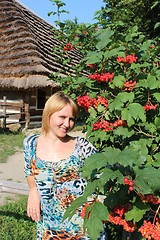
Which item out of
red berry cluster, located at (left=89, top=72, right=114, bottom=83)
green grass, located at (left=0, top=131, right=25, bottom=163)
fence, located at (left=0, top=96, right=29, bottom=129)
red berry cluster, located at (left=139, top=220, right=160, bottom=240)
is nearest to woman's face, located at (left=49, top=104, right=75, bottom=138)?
red berry cluster, located at (left=89, top=72, right=114, bottom=83)

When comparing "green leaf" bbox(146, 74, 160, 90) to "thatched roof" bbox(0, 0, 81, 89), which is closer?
"green leaf" bbox(146, 74, 160, 90)

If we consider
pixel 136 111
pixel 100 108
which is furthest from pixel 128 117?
pixel 100 108

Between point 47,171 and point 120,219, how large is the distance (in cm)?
56

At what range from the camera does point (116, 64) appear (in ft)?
6.52

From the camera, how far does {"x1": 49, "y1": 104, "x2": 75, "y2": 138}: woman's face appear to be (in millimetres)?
1731

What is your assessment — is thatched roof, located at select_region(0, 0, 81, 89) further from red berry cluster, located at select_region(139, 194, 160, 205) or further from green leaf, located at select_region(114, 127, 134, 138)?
red berry cluster, located at select_region(139, 194, 160, 205)

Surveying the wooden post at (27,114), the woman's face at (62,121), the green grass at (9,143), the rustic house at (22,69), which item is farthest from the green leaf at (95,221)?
the wooden post at (27,114)

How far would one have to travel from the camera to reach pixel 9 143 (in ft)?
28.8

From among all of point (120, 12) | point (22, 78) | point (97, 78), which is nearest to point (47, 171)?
point (97, 78)

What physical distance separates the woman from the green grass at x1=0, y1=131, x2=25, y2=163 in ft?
17.6

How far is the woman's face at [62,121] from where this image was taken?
1.73 m

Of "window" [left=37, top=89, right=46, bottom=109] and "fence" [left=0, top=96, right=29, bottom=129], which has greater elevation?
"window" [left=37, top=89, right=46, bottom=109]

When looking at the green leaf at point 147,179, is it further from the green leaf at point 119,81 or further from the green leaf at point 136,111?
the green leaf at point 119,81

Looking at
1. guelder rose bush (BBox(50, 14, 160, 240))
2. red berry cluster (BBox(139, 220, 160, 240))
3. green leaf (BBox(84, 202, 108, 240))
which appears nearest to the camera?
green leaf (BBox(84, 202, 108, 240))
